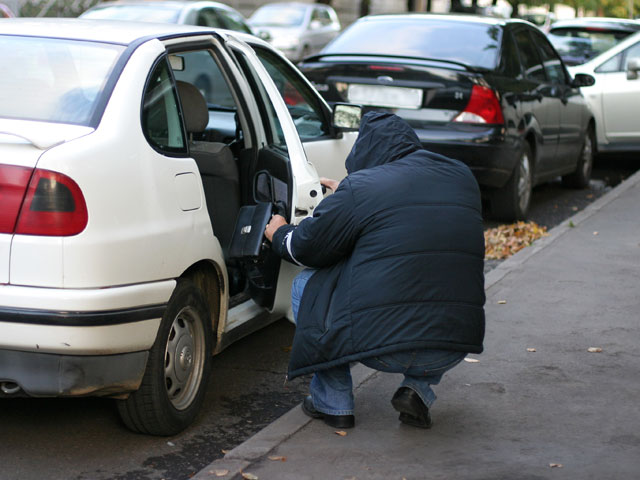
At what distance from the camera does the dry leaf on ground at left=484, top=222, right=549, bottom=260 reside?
8.41 metres

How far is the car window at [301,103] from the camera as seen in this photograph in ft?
20.3

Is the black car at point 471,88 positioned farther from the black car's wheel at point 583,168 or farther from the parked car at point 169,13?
the parked car at point 169,13

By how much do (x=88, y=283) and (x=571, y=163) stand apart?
8.06m

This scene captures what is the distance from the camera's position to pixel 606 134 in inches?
484

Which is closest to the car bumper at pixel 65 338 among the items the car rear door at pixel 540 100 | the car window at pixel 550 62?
the car rear door at pixel 540 100

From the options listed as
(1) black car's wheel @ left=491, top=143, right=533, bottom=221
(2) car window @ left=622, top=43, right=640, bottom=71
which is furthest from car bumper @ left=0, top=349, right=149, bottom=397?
(2) car window @ left=622, top=43, right=640, bottom=71

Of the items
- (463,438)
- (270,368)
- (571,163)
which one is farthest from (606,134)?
(463,438)

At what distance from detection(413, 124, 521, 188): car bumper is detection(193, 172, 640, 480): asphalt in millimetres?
1744

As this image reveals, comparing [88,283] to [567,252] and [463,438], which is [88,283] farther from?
[567,252]

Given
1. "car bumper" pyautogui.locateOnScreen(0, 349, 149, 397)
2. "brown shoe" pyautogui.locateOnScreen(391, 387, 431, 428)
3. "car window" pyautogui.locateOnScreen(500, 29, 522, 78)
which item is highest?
"car window" pyautogui.locateOnScreen(500, 29, 522, 78)

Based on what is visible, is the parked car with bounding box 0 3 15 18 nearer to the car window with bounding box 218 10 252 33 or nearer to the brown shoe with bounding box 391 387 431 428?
the car window with bounding box 218 10 252 33

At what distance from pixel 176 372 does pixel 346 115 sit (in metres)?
2.41

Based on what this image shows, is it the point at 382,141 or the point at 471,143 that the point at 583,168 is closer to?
the point at 471,143

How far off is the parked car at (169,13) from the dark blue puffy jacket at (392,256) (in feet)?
31.9
